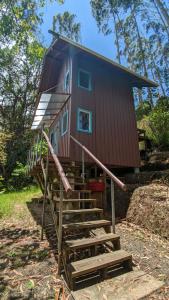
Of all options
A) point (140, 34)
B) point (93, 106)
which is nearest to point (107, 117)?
point (93, 106)

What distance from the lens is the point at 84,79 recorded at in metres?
9.47

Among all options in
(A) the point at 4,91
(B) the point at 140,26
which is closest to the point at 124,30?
(B) the point at 140,26

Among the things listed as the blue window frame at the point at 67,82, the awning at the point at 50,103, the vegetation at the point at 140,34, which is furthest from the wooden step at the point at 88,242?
the vegetation at the point at 140,34

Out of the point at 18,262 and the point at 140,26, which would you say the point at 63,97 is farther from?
the point at 140,26

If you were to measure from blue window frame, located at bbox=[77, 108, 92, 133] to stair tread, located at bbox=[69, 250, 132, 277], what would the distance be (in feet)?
18.3

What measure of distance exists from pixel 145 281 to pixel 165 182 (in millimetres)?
4274

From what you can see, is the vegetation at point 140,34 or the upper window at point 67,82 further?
the vegetation at point 140,34

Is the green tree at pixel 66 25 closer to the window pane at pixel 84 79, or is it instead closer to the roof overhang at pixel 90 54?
the roof overhang at pixel 90 54

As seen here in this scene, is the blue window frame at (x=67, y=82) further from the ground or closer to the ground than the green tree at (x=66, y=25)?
closer to the ground

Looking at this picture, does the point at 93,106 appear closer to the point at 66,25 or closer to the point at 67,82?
the point at 67,82

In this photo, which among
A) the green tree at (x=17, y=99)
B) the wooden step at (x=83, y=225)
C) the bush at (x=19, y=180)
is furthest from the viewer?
the green tree at (x=17, y=99)

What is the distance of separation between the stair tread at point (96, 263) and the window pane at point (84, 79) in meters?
7.29

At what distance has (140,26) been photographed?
20.2 m

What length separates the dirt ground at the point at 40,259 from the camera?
305cm
